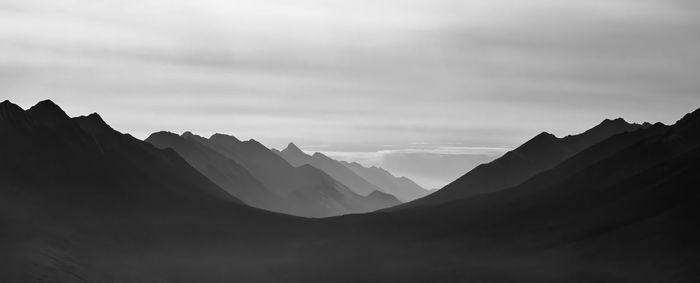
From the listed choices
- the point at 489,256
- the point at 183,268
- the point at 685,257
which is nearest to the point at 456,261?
the point at 489,256

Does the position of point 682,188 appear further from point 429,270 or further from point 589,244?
point 429,270

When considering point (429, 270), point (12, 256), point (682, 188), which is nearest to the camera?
point (12, 256)

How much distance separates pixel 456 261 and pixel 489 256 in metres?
10.3

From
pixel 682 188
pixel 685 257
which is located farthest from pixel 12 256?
pixel 682 188

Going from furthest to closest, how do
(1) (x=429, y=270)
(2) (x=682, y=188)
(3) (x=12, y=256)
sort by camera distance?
(2) (x=682, y=188) → (1) (x=429, y=270) → (3) (x=12, y=256)

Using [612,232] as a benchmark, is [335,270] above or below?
below

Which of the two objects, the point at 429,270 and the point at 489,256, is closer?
the point at 429,270

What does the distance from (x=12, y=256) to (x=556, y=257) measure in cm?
12492

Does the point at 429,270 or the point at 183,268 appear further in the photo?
the point at 183,268

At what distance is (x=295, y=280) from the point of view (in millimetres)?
187625

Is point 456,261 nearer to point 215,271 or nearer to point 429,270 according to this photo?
point 429,270

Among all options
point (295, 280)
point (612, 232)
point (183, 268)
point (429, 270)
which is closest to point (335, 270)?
point (295, 280)

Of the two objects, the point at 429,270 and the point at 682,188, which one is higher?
the point at 682,188

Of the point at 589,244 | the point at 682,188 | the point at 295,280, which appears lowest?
the point at 295,280
